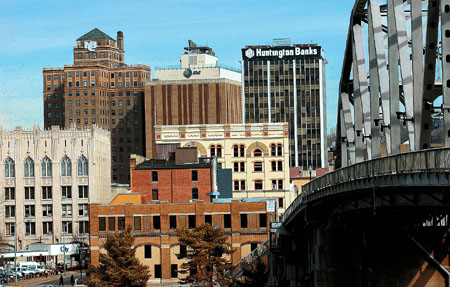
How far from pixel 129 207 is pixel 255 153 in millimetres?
40494

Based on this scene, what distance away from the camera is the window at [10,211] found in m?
164

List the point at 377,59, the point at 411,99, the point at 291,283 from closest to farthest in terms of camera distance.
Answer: the point at 411,99 → the point at 377,59 → the point at 291,283

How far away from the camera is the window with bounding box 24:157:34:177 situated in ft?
540

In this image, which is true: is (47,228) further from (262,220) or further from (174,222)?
(262,220)

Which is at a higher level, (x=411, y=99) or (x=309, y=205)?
(x=411, y=99)

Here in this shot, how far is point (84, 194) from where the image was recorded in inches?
6535

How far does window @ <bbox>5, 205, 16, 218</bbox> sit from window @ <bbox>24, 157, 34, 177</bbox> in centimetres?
550

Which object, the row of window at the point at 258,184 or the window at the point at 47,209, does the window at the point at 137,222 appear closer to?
the row of window at the point at 258,184

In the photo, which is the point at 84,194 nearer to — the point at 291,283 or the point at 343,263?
the point at 291,283

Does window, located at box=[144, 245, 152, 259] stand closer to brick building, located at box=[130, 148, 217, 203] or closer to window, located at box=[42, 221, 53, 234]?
brick building, located at box=[130, 148, 217, 203]

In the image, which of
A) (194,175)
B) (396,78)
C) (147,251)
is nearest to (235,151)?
(194,175)

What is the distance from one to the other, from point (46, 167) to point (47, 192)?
12.9ft

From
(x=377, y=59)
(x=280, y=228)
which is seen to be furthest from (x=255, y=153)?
(x=377, y=59)

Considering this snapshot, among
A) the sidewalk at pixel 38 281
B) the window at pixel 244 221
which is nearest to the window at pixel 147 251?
the window at pixel 244 221
